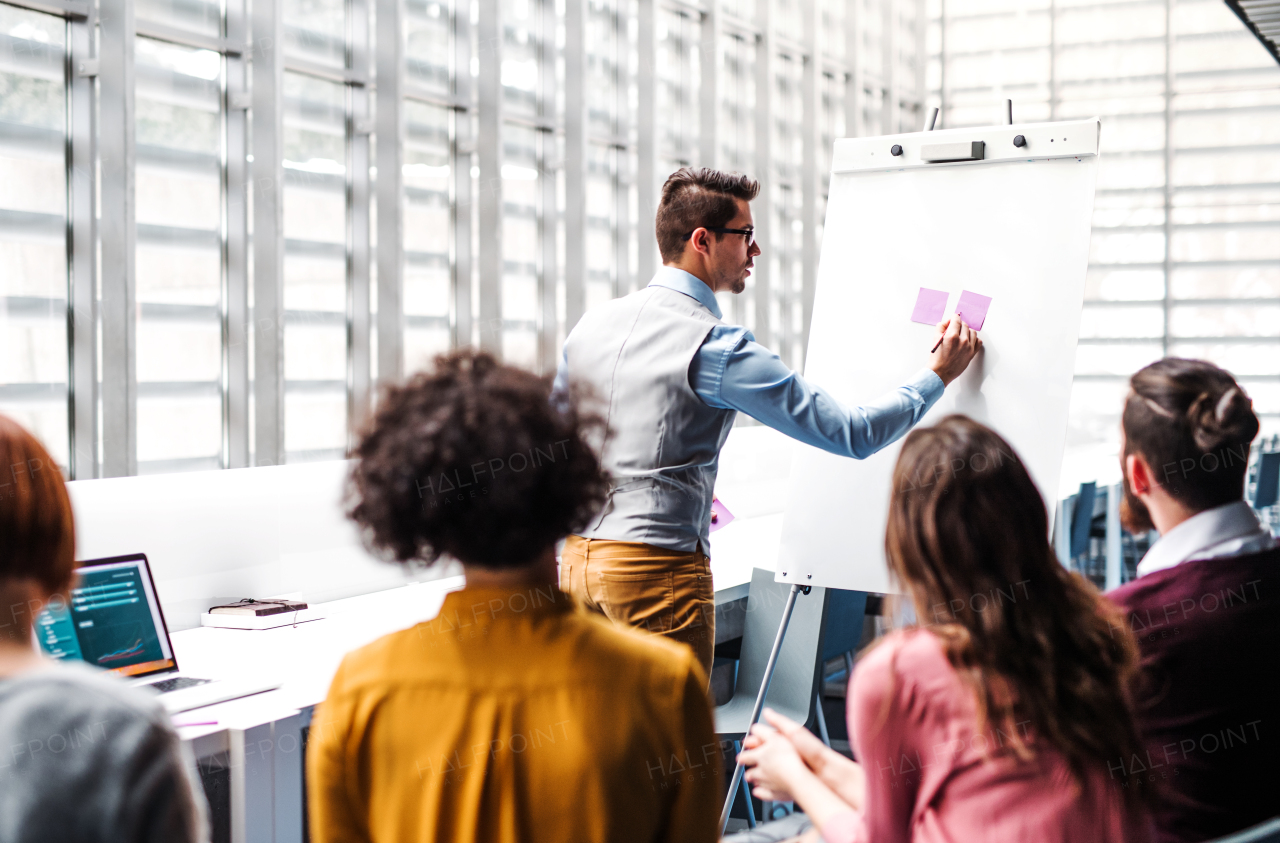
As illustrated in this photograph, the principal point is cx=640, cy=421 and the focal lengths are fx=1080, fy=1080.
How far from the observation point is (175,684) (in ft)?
7.53

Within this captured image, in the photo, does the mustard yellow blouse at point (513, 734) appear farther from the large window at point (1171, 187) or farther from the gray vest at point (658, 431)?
the large window at point (1171, 187)

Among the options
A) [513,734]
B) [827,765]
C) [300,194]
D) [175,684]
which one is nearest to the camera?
[513,734]

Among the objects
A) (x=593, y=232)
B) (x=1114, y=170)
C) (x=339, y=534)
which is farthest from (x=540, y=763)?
(x=1114, y=170)

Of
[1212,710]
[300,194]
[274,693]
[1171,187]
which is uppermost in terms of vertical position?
[1171,187]

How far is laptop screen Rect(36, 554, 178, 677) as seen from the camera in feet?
7.35

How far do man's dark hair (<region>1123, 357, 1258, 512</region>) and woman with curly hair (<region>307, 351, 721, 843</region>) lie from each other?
2.99 feet

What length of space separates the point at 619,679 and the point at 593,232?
6328 millimetres

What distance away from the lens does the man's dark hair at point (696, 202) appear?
232 centimetres

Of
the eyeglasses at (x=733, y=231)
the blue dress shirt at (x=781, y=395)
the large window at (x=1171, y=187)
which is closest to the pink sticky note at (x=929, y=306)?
the blue dress shirt at (x=781, y=395)

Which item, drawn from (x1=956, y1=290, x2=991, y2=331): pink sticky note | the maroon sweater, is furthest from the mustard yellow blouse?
(x1=956, y1=290, x2=991, y2=331): pink sticky note

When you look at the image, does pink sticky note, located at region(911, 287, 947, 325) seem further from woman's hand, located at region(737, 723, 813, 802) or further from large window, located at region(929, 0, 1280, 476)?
large window, located at region(929, 0, 1280, 476)

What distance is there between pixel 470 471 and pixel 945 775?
1.96 ft

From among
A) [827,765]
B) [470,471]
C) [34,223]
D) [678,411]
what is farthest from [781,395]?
[34,223]

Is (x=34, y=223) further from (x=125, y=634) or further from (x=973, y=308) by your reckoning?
(x=973, y=308)
